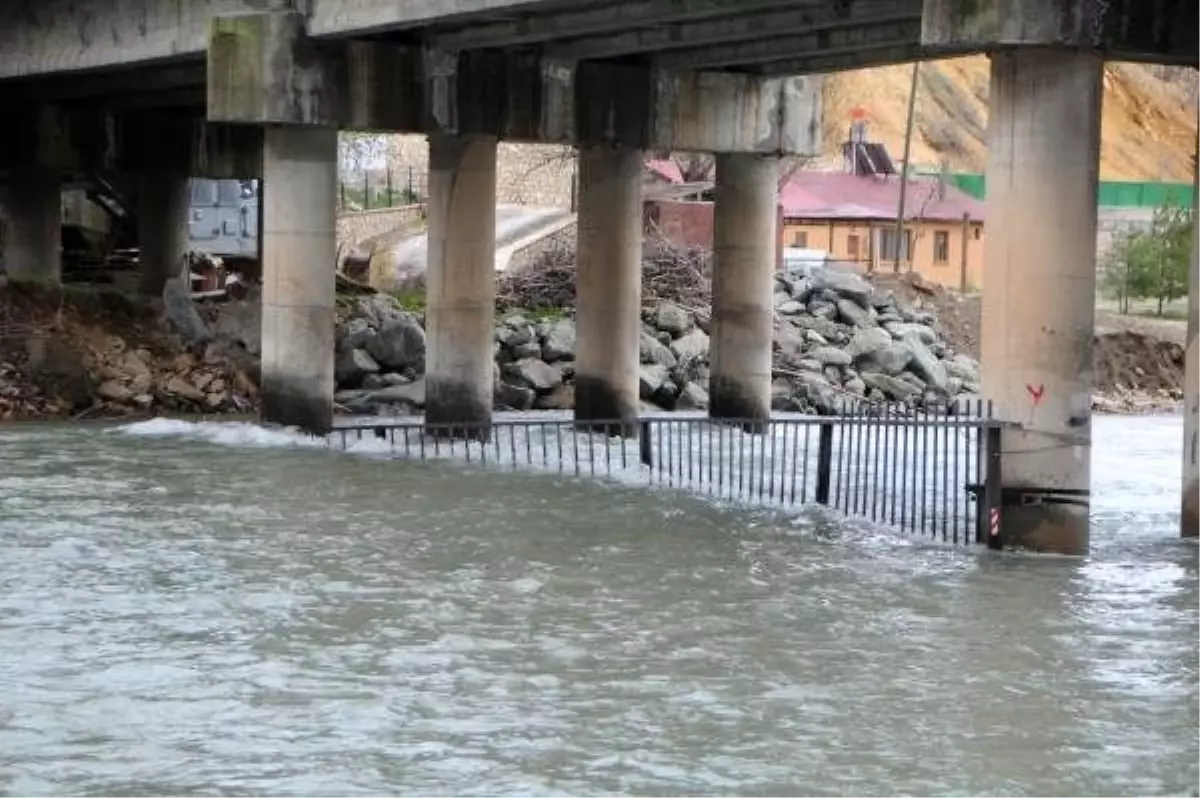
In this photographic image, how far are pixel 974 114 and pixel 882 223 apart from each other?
3422 cm

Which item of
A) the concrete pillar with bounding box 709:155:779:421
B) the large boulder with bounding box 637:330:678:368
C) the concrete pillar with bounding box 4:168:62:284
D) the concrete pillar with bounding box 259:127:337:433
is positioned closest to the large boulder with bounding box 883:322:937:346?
the large boulder with bounding box 637:330:678:368

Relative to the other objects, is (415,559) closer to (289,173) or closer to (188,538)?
(188,538)

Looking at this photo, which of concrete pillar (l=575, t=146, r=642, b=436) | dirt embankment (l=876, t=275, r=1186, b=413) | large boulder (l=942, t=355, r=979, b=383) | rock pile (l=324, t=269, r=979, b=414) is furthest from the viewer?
dirt embankment (l=876, t=275, r=1186, b=413)

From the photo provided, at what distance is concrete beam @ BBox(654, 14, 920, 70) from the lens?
79.6 feet

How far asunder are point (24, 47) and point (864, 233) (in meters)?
38.8

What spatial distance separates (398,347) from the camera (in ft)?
112

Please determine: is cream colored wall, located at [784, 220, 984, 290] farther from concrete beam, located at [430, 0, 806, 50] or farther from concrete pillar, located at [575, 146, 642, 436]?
concrete beam, located at [430, 0, 806, 50]

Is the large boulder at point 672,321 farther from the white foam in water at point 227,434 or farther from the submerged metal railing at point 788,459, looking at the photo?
the white foam in water at point 227,434

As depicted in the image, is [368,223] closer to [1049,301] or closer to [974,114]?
[1049,301]

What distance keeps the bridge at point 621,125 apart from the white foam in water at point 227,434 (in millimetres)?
365

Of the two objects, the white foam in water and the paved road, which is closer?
the white foam in water

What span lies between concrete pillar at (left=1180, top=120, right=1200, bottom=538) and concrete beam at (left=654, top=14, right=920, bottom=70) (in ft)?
18.9

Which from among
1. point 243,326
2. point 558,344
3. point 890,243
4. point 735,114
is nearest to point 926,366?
point 558,344

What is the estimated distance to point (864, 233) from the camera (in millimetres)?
66125
